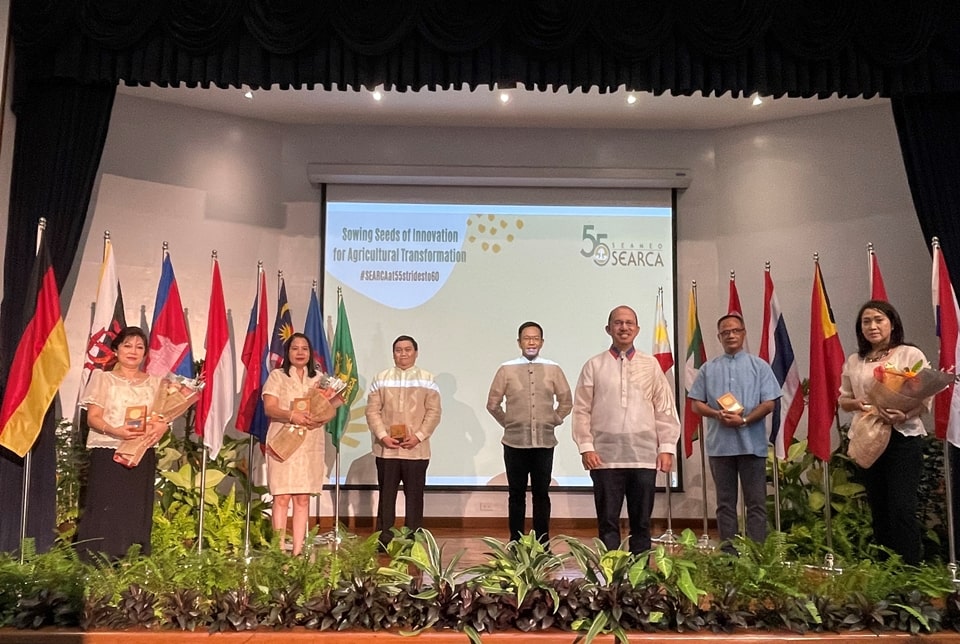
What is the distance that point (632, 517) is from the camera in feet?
13.4

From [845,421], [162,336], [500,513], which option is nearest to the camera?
[162,336]

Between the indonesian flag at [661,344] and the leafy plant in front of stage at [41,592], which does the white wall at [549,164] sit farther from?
the leafy plant in front of stage at [41,592]

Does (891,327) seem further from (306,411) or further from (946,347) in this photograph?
(306,411)

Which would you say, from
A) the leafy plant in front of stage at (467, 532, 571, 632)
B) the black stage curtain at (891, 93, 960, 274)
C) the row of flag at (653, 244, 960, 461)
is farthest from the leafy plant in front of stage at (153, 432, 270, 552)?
the black stage curtain at (891, 93, 960, 274)

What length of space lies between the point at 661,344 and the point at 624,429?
2.04 metres

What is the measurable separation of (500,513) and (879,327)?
3.39 metres

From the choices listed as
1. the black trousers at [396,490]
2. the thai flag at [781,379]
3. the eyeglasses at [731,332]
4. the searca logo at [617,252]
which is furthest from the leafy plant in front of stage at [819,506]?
the black trousers at [396,490]

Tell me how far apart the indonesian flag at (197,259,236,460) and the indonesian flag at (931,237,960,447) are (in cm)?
413

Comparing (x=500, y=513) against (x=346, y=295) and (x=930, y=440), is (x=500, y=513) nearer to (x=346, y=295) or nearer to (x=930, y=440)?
(x=346, y=295)

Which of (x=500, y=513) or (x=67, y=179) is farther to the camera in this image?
(x=500, y=513)

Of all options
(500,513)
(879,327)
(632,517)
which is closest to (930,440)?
(879,327)

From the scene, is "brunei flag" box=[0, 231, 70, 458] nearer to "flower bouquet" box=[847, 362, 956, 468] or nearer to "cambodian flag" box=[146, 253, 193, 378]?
"cambodian flag" box=[146, 253, 193, 378]

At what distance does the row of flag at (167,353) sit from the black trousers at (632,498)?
1723mm

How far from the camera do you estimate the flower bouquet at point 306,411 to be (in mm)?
4258
